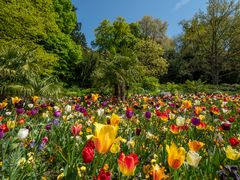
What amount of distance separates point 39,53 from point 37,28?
122cm

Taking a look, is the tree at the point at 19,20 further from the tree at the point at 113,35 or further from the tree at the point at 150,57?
the tree at the point at 113,35

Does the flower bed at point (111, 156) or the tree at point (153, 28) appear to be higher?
the tree at point (153, 28)

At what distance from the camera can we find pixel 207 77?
1233 inches

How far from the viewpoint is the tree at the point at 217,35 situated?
26.5m

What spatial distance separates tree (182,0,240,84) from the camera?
26.5 metres

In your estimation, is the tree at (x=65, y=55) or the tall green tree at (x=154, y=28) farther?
the tall green tree at (x=154, y=28)

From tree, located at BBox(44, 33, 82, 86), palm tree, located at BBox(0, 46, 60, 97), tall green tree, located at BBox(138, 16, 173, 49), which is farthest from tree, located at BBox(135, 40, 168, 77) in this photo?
palm tree, located at BBox(0, 46, 60, 97)

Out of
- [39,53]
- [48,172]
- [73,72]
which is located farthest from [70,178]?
[73,72]

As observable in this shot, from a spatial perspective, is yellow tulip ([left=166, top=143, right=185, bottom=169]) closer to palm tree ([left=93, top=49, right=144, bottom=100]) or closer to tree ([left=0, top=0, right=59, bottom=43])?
palm tree ([left=93, top=49, right=144, bottom=100])

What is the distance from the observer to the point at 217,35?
26.8 metres

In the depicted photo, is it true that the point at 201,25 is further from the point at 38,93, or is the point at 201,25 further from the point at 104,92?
the point at 38,93

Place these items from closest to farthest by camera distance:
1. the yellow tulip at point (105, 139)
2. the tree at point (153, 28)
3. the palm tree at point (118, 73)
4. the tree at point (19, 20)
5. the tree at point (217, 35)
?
1. the yellow tulip at point (105, 139)
2. the palm tree at point (118, 73)
3. the tree at point (19, 20)
4. the tree at point (217, 35)
5. the tree at point (153, 28)

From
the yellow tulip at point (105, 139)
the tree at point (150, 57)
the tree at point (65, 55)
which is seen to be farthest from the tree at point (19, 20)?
the tree at point (150, 57)

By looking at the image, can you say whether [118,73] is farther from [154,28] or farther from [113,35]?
[154,28]
